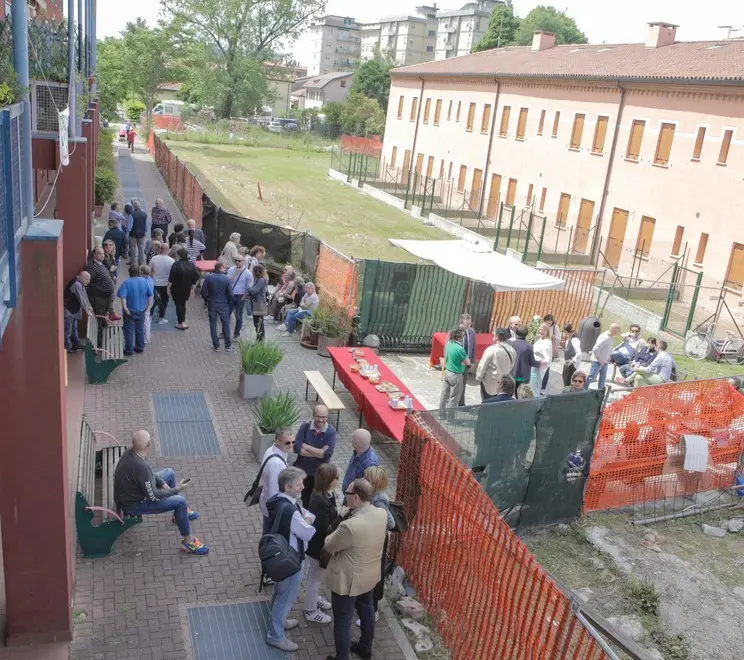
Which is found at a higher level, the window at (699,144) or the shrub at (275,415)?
the window at (699,144)

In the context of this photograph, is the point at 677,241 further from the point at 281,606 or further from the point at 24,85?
the point at 24,85

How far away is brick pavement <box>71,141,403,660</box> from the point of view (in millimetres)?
6309

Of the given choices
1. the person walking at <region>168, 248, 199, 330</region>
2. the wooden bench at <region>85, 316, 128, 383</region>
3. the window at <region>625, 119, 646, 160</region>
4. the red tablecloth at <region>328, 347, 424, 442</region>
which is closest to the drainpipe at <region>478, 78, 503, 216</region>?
the window at <region>625, 119, 646, 160</region>

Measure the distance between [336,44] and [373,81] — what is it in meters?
78.7

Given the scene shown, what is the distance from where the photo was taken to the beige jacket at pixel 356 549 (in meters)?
5.78

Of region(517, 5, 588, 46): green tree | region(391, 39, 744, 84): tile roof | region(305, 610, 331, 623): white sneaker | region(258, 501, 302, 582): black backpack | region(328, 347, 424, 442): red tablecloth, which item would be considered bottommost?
region(305, 610, 331, 623): white sneaker

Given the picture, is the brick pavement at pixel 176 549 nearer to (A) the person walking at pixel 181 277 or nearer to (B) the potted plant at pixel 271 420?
(B) the potted plant at pixel 271 420

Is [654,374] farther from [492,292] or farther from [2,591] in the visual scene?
[2,591]

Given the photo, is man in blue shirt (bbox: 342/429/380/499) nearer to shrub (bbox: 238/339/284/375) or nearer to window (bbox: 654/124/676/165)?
shrub (bbox: 238/339/284/375)

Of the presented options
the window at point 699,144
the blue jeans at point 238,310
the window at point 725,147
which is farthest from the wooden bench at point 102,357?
the window at point 699,144

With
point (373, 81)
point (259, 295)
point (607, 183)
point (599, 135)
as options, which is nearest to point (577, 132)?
point (599, 135)

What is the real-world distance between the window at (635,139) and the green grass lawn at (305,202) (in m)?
9.02

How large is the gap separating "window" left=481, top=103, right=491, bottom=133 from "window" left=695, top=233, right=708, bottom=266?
17.5 m

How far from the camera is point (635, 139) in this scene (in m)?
28.9
